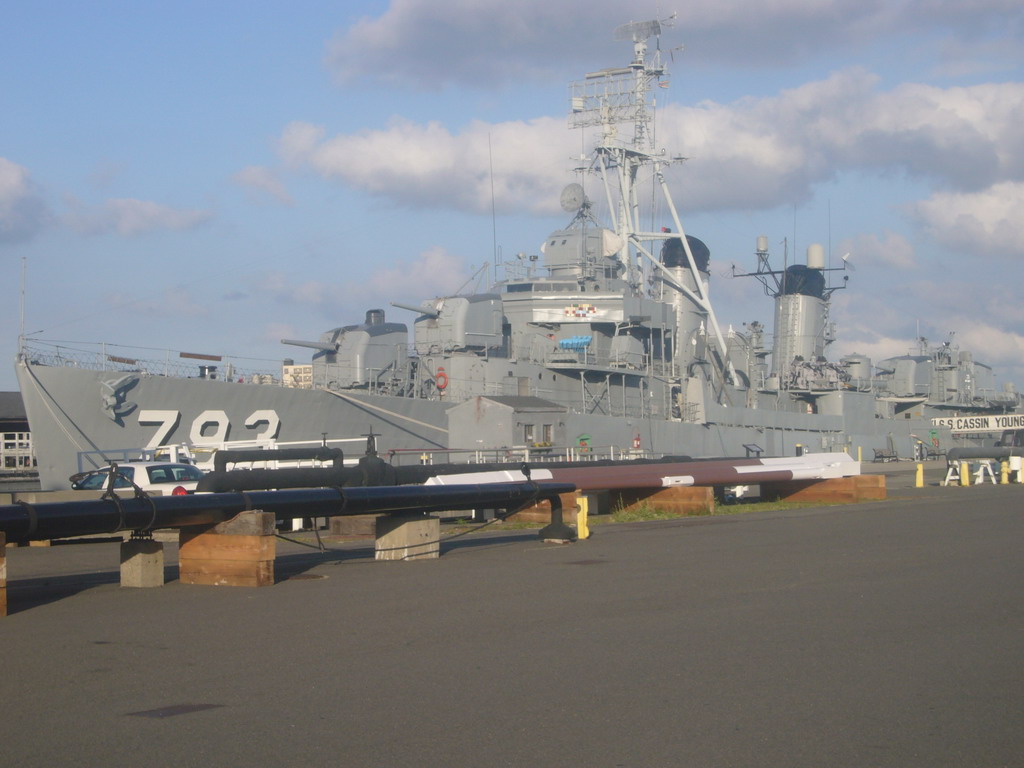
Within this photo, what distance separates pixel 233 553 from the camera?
903 cm

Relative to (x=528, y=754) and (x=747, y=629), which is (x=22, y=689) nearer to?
(x=528, y=754)

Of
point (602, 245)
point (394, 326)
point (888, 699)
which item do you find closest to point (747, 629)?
point (888, 699)

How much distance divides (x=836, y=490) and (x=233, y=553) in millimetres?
14948

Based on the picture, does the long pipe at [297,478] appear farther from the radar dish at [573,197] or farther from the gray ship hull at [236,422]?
the radar dish at [573,197]

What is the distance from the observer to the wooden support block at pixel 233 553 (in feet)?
29.3

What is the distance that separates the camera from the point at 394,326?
35.4 meters

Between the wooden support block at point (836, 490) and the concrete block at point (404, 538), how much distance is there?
12.1 metres

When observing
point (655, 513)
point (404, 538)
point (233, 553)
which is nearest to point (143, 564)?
point (233, 553)

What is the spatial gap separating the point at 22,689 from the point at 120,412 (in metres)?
22.5

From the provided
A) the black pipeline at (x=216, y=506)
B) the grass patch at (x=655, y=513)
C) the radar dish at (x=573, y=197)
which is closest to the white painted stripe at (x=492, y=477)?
the grass patch at (x=655, y=513)

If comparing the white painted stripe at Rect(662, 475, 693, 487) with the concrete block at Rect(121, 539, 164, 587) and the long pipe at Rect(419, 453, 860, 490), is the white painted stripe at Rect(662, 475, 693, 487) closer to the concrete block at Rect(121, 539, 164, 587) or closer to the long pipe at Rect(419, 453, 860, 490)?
the long pipe at Rect(419, 453, 860, 490)

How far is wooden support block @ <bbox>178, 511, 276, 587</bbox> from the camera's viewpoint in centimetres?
893

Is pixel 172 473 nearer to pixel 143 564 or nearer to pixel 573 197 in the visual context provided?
pixel 143 564

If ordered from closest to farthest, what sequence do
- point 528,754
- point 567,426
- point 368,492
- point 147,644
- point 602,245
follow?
point 528,754
point 147,644
point 368,492
point 567,426
point 602,245
